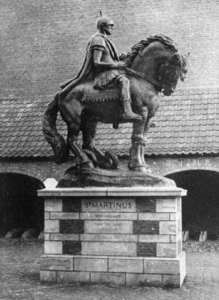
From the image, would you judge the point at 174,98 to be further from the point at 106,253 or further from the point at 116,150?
the point at 106,253

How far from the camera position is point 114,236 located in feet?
25.3

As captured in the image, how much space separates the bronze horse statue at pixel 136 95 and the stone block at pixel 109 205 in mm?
625

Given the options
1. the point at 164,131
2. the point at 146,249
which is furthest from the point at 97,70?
the point at 164,131

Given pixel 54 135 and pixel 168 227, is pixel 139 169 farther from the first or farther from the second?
pixel 54 135

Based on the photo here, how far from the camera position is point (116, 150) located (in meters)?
14.7

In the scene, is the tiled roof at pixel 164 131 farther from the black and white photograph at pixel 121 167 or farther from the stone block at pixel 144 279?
the stone block at pixel 144 279

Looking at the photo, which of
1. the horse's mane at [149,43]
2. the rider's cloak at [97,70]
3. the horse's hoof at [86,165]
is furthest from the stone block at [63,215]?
the horse's mane at [149,43]

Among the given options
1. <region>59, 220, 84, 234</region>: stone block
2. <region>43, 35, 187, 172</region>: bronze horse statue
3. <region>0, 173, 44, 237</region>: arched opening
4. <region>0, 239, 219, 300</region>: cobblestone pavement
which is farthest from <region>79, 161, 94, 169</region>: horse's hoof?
<region>0, 173, 44, 237</region>: arched opening

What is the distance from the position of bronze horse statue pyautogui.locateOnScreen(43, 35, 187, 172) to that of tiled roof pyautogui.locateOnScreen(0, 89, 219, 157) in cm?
615

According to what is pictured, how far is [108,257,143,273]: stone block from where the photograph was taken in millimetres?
7539

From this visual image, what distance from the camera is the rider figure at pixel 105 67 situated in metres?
7.86

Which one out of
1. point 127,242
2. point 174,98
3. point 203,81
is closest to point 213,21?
point 203,81

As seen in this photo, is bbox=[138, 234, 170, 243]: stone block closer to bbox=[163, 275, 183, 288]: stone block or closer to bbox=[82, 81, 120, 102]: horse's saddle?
bbox=[163, 275, 183, 288]: stone block

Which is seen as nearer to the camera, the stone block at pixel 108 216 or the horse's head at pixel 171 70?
the stone block at pixel 108 216
